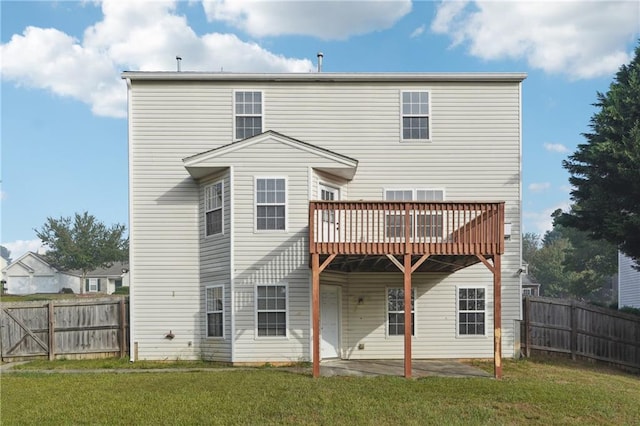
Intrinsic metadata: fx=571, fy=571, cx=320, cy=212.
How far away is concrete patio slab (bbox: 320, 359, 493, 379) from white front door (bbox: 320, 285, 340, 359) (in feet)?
1.17

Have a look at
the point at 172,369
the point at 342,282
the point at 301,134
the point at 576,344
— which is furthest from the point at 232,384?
the point at 576,344

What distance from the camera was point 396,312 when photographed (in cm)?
1617

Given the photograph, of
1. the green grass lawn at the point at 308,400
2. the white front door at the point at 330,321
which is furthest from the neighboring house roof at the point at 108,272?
the green grass lawn at the point at 308,400

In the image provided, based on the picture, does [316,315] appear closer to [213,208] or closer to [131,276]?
[213,208]

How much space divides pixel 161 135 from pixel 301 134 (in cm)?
398

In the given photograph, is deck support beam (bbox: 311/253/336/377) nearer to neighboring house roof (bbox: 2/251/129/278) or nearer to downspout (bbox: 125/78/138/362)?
downspout (bbox: 125/78/138/362)

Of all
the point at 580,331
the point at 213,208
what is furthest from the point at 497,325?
the point at 213,208

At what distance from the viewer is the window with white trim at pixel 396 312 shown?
16.1 meters

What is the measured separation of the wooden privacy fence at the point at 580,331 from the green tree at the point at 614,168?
82.9 inches

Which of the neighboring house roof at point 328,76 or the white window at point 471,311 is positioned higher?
the neighboring house roof at point 328,76

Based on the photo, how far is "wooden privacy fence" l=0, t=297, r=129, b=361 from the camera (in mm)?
16594

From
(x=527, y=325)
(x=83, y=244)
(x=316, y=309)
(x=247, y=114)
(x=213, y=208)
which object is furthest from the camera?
(x=83, y=244)

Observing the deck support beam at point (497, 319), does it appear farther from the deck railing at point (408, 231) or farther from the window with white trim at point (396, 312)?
the window with white trim at point (396, 312)

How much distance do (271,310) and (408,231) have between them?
174 inches
